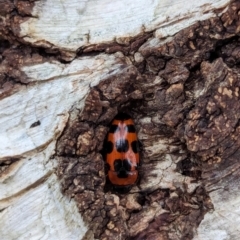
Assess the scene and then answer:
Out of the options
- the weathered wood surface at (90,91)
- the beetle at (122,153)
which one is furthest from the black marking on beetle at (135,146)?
the weathered wood surface at (90,91)

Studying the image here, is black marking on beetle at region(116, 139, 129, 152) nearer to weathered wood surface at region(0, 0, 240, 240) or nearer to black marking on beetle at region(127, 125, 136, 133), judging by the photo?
black marking on beetle at region(127, 125, 136, 133)

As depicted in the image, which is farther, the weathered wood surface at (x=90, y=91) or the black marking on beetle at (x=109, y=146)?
the black marking on beetle at (x=109, y=146)

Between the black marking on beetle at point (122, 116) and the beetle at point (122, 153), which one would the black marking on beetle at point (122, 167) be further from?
the black marking on beetle at point (122, 116)

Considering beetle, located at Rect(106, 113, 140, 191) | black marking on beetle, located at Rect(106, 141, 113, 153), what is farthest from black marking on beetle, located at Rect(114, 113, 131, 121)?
black marking on beetle, located at Rect(106, 141, 113, 153)

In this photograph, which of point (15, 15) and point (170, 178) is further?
point (170, 178)

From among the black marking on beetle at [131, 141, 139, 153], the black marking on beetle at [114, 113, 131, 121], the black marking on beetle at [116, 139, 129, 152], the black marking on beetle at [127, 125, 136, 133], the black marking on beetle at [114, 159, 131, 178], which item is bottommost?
the black marking on beetle at [114, 159, 131, 178]

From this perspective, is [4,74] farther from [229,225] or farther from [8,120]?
[229,225]

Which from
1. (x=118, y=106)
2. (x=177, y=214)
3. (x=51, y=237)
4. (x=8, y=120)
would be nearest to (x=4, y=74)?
(x=8, y=120)
